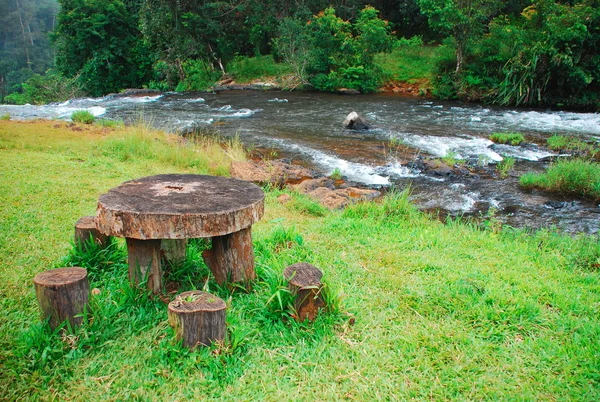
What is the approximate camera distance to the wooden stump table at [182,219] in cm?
283

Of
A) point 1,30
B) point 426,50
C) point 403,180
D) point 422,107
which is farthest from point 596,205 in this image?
point 1,30

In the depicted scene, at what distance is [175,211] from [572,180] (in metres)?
7.15

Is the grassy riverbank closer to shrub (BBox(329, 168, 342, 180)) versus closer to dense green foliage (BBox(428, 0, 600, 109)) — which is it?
shrub (BBox(329, 168, 342, 180))

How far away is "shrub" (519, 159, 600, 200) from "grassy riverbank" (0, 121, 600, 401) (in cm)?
308

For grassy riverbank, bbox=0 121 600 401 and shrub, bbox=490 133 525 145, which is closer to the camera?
grassy riverbank, bbox=0 121 600 401

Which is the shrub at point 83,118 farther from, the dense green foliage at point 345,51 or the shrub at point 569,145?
the shrub at point 569,145

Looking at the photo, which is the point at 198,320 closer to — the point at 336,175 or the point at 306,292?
the point at 306,292

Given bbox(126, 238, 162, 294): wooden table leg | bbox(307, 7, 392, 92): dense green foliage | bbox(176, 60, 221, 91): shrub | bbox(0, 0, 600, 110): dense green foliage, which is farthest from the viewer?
bbox(176, 60, 221, 91): shrub

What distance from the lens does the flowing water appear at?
6.96 metres

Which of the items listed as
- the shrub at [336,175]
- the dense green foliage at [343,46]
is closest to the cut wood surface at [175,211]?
the shrub at [336,175]

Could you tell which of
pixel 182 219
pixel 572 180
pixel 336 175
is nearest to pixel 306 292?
pixel 182 219

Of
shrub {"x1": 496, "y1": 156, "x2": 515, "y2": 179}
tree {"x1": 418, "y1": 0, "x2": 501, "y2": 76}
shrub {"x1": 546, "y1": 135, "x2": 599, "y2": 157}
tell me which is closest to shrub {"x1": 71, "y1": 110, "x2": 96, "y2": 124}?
shrub {"x1": 496, "y1": 156, "x2": 515, "y2": 179}

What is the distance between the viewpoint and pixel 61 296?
2.60 metres

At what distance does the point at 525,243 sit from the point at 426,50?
69.1ft
